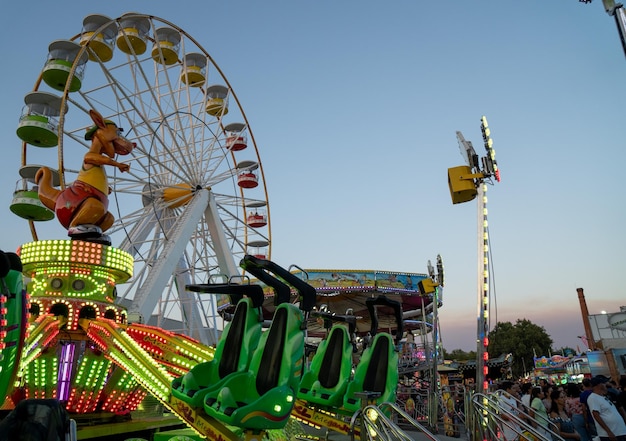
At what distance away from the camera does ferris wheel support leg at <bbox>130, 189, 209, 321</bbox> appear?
1327 centimetres

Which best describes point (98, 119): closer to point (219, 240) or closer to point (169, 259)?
point (169, 259)

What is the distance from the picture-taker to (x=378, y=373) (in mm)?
6910

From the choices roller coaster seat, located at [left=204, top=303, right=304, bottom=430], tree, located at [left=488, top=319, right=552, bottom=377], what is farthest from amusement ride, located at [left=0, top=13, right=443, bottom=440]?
tree, located at [left=488, top=319, right=552, bottom=377]

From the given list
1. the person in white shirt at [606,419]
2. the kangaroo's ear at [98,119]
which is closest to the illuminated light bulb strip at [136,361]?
the kangaroo's ear at [98,119]

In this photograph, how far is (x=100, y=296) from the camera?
28.7ft

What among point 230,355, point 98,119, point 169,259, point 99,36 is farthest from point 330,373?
point 99,36

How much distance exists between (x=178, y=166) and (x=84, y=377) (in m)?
10.4

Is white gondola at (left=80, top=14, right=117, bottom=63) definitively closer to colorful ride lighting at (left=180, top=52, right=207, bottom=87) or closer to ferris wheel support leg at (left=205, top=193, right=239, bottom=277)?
colorful ride lighting at (left=180, top=52, right=207, bottom=87)

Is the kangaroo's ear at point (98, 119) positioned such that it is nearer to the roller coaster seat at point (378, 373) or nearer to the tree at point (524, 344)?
the roller coaster seat at point (378, 373)

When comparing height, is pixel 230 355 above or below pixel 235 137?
below

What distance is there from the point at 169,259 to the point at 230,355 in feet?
32.4

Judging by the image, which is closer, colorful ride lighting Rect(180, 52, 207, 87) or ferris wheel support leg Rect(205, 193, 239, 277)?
ferris wheel support leg Rect(205, 193, 239, 277)

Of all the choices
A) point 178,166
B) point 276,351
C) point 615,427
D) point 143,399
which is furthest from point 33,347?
point 178,166

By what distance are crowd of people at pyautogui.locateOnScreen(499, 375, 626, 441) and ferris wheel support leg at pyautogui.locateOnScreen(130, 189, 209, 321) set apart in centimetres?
895
